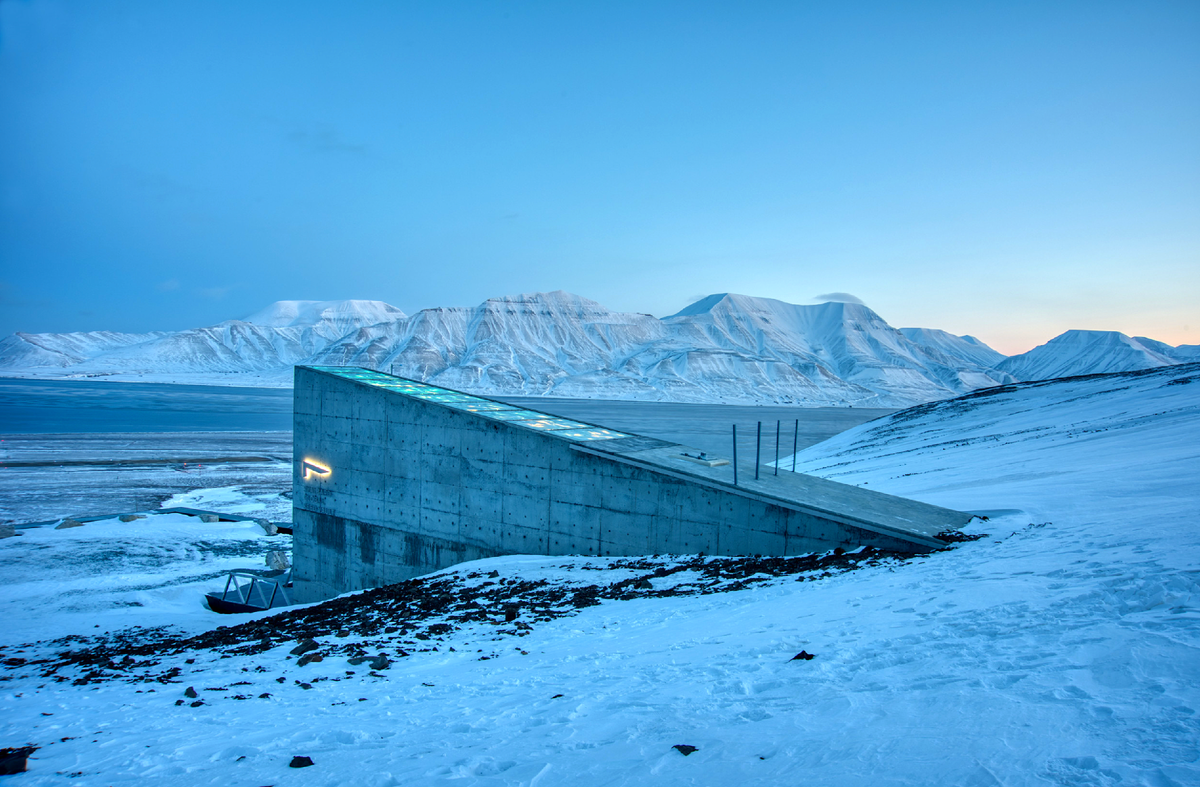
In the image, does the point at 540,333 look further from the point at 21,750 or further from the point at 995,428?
the point at 21,750

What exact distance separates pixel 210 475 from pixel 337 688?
3210 cm

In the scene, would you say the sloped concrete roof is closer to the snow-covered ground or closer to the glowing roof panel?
the glowing roof panel

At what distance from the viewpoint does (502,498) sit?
13.3m

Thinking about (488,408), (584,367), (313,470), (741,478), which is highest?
(584,367)

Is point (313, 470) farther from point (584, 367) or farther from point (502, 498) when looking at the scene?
point (584, 367)

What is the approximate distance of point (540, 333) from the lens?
18962cm

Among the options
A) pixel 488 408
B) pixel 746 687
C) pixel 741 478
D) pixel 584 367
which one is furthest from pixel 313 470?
pixel 584 367

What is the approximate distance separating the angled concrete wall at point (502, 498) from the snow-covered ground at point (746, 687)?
158 centimetres

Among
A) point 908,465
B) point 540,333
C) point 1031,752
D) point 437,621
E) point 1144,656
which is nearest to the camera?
point 1031,752

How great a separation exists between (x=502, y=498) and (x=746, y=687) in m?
8.85

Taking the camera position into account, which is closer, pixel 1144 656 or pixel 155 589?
pixel 1144 656

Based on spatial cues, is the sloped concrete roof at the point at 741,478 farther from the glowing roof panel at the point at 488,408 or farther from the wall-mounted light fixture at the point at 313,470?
the wall-mounted light fixture at the point at 313,470

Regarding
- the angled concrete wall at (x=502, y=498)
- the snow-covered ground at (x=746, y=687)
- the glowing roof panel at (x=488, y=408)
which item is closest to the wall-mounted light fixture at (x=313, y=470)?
the angled concrete wall at (x=502, y=498)

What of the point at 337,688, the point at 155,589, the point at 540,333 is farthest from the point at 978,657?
the point at 540,333
